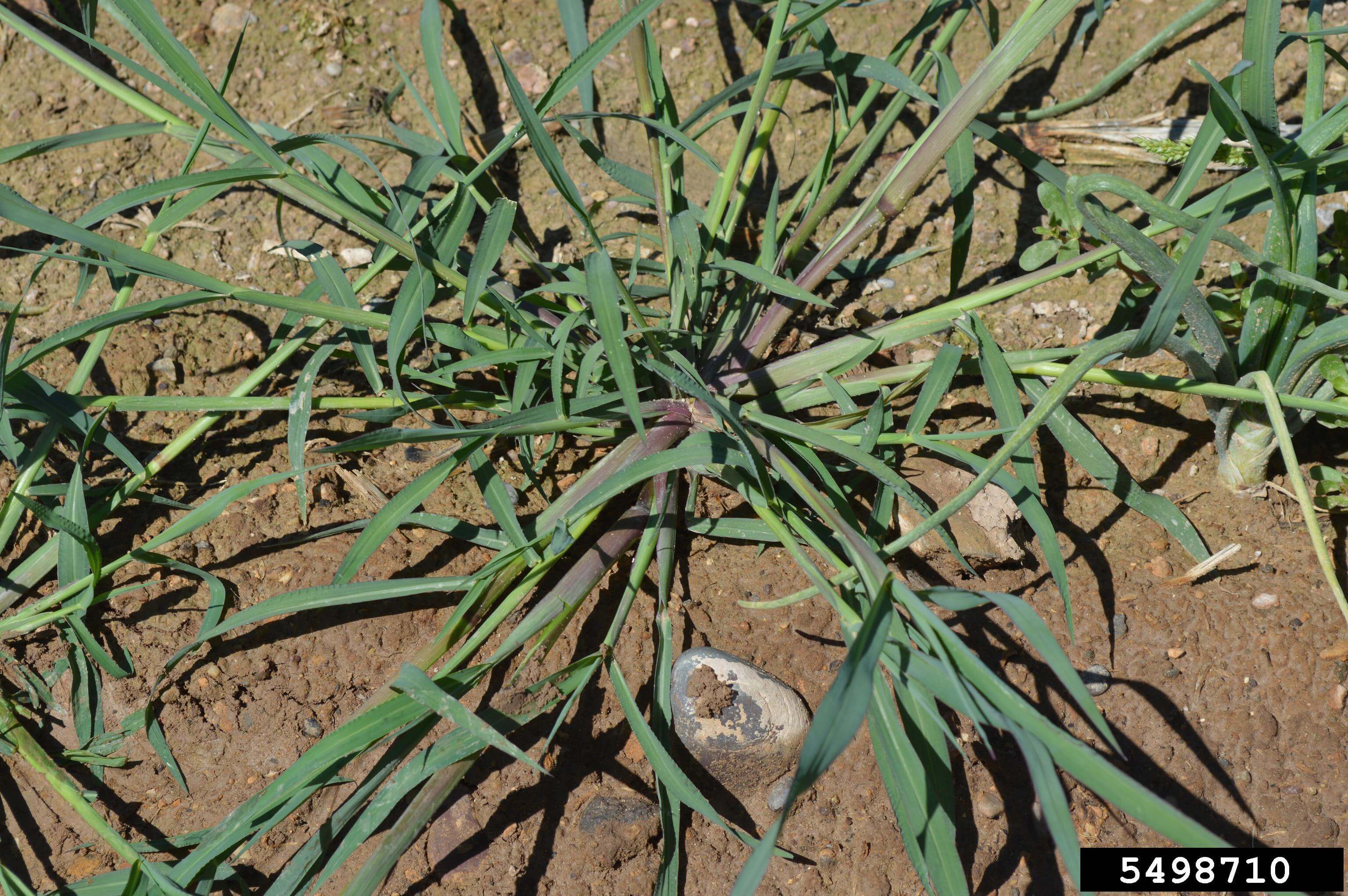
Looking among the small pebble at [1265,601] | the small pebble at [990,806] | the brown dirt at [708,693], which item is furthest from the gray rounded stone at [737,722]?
the small pebble at [1265,601]

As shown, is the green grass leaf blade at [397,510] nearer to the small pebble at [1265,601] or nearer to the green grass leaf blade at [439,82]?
the green grass leaf blade at [439,82]

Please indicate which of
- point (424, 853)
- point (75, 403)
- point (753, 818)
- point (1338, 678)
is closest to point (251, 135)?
point (75, 403)

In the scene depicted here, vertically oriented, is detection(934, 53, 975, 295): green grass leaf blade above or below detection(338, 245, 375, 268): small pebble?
below

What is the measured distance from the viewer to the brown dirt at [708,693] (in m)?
1.21

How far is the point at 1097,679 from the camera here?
1.27 meters

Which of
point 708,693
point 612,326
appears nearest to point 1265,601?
point 708,693

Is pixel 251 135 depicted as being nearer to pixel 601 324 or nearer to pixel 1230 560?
pixel 601 324

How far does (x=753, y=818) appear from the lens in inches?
48.3

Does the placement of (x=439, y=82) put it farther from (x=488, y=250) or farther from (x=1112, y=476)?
(x=1112, y=476)

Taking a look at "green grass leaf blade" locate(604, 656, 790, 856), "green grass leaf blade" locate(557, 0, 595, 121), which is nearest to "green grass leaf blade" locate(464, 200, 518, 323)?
"green grass leaf blade" locate(557, 0, 595, 121)

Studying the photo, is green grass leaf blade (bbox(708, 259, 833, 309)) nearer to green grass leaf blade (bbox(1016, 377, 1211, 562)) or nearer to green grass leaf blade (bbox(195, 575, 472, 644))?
green grass leaf blade (bbox(1016, 377, 1211, 562))

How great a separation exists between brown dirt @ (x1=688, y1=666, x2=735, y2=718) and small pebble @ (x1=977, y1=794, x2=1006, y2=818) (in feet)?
1.22

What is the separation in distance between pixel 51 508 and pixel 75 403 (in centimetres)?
22

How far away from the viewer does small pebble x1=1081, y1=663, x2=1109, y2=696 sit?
1.26 meters
